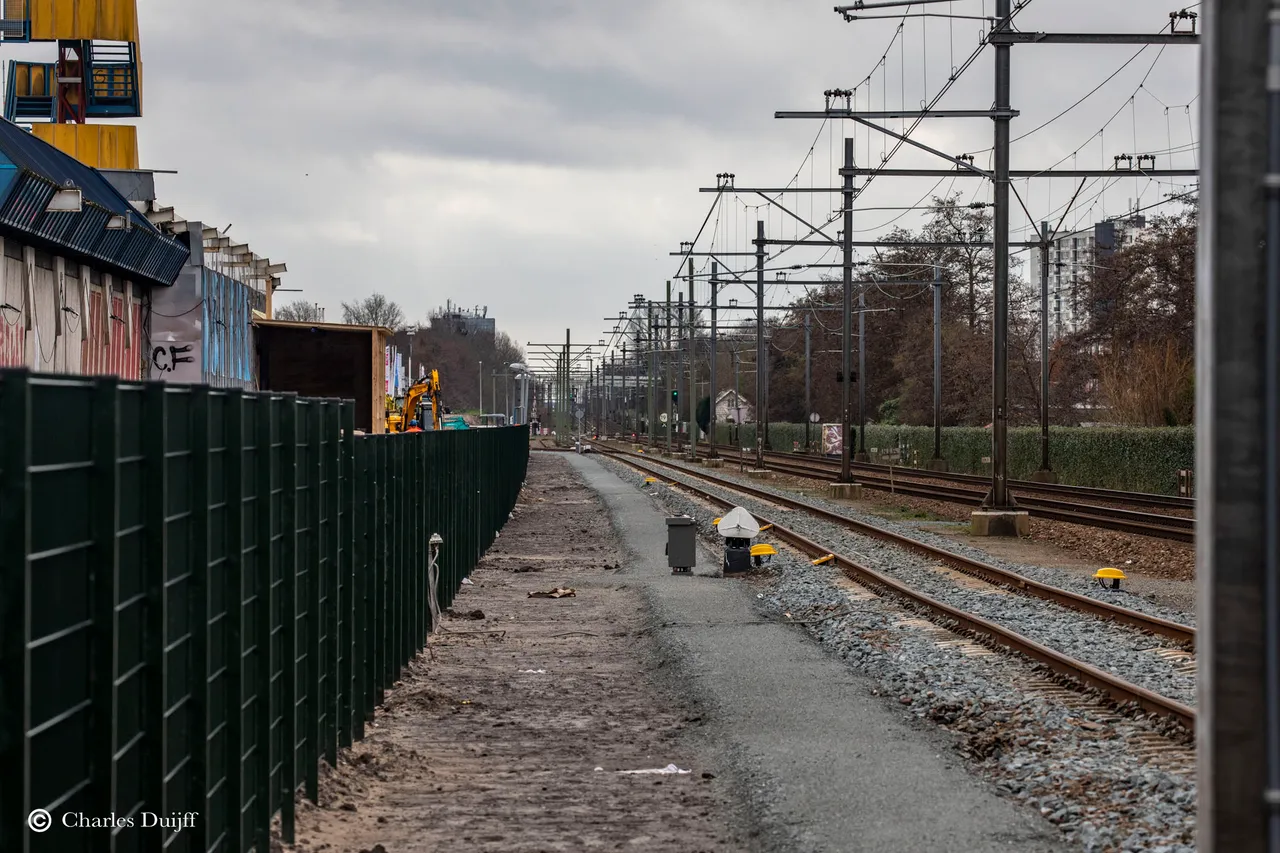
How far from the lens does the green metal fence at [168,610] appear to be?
3561 millimetres

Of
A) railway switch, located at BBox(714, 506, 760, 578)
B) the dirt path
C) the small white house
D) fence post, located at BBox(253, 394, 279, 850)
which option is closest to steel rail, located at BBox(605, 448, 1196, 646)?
railway switch, located at BBox(714, 506, 760, 578)

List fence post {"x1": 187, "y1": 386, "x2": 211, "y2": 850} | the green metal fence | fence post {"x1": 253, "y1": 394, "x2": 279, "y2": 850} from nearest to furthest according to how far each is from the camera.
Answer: the green metal fence < fence post {"x1": 187, "y1": 386, "x2": 211, "y2": 850} < fence post {"x1": 253, "y1": 394, "x2": 279, "y2": 850}

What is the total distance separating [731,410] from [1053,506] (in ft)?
385

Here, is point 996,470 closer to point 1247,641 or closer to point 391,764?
point 391,764

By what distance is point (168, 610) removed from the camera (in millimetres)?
4820

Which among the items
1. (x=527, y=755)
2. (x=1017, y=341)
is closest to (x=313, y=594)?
(x=527, y=755)

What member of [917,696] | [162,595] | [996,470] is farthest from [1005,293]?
[162,595]

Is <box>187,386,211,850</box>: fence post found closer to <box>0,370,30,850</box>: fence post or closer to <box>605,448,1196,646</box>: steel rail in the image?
<box>0,370,30,850</box>: fence post

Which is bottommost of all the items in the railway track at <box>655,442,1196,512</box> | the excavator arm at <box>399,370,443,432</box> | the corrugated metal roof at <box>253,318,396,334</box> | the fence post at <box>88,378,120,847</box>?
the railway track at <box>655,442,1196,512</box>

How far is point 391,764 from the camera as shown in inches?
355

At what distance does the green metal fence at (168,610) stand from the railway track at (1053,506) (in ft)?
63.8

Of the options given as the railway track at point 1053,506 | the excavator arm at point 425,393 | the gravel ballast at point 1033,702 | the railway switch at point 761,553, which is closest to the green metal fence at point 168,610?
the gravel ballast at point 1033,702

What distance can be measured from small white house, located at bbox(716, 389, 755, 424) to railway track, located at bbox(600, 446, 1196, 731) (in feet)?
262

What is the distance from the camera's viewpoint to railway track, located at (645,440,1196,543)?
85.5ft
